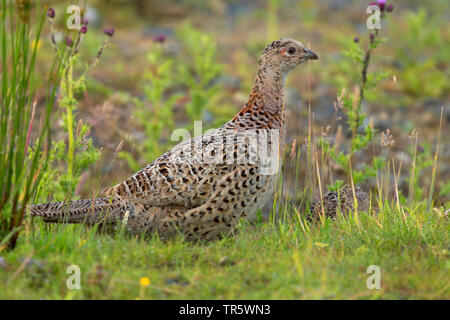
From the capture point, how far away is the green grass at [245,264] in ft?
12.3

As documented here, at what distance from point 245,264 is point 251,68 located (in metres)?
7.30

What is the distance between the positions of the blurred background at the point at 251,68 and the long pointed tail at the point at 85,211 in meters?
2.41

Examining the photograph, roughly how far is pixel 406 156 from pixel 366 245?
4.82m

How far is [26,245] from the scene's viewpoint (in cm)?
407

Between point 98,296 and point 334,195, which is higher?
point 334,195

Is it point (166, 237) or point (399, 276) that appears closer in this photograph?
point (399, 276)

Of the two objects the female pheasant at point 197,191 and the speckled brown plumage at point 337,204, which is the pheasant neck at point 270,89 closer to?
the female pheasant at point 197,191

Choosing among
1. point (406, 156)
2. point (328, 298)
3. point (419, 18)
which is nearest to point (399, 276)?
point (328, 298)

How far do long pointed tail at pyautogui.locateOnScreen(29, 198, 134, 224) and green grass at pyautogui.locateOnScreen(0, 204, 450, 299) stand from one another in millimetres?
112

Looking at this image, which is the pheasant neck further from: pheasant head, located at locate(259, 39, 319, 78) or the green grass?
the green grass

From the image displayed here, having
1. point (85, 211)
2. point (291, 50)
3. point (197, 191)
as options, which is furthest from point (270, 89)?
point (85, 211)

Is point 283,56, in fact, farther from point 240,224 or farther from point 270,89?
point 240,224
